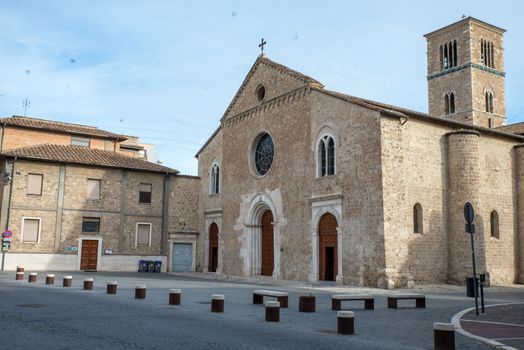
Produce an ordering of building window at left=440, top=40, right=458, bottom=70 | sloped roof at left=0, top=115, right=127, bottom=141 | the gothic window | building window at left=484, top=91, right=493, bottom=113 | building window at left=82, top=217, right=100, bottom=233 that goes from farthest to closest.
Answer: building window at left=440, top=40, right=458, bottom=70, building window at left=484, top=91, right=493, bottom=113, sloped roof at left=0, top=115, right=127, bottom=141, building window at left=82, top=217, right=100, bottom=233, the gothic window

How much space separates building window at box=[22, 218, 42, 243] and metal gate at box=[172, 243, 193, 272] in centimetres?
854

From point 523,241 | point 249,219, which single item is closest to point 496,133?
point 523,241

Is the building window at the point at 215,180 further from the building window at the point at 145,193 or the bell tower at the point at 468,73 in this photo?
the bell tower at the point at 468,73

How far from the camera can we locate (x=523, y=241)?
26.7m

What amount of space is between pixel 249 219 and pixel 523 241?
1429cm

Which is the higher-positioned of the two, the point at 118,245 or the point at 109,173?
the point at 109,173

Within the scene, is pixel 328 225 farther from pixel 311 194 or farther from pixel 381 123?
pixel 381 123

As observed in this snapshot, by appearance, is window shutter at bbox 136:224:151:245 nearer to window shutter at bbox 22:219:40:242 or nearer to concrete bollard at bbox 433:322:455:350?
window shutter at bbox 22:219:40:242

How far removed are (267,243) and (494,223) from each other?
1177cm

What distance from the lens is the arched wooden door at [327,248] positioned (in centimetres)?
2442

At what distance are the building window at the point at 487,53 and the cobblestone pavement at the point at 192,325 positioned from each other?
39001 millimetres

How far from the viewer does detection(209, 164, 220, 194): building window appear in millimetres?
35219

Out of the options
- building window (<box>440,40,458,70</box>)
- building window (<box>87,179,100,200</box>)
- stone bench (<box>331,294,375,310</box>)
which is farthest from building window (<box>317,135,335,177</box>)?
building window (<box>440,40,458,70</box>)

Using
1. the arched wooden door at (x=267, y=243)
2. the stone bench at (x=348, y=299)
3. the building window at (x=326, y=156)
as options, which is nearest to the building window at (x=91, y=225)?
the arched wooden door at (x=267, y=243)
